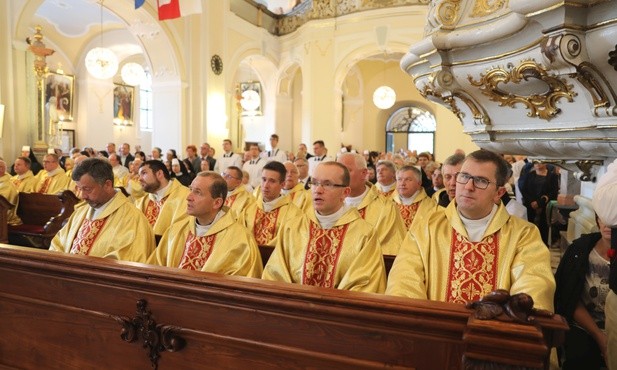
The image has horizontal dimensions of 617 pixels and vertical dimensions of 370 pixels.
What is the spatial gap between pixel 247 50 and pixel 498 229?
14.6 m

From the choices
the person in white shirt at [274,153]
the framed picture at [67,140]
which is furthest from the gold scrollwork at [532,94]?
the framed picture at [67,140]

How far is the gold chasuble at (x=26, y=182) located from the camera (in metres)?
8.84

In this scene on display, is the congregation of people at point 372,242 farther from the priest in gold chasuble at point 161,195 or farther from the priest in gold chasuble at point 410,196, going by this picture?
the priest in gold chasuble at point 161,195

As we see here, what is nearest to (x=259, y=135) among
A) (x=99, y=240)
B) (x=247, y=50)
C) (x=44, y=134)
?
(x=247, y=50)

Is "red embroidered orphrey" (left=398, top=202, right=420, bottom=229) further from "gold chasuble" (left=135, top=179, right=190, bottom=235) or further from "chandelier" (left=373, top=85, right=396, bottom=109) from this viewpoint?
"chandelier" (left=373, top=85, right=396, bottom=109)

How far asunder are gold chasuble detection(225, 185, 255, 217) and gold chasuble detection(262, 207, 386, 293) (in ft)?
7.80

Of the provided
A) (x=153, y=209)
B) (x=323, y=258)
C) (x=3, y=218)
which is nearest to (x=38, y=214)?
(x=3, y=218)

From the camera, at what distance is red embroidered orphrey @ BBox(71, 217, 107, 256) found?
3.93 meters

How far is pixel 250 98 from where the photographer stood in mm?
17281

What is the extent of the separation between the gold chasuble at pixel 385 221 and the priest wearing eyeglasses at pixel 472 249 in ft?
5.96

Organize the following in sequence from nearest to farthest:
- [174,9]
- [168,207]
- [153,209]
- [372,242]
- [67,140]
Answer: [372,242]
[168,207]
[153,209]
[174,9]
[67,140]

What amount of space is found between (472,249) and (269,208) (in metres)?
2.93

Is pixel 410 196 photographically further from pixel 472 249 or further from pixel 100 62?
pixel 100 62

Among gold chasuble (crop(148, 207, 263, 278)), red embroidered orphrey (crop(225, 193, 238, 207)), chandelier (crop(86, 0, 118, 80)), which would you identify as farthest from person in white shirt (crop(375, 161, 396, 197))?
chandelier (crop(86, 0, 118, 80))
